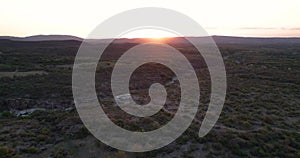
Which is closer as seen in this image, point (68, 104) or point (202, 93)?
point (68, 104)

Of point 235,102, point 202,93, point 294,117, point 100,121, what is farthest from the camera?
point 202,93

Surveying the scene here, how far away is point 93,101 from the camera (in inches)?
910

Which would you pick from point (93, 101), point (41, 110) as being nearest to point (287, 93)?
point (93, 101)

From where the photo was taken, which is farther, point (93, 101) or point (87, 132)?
point (93, 101)

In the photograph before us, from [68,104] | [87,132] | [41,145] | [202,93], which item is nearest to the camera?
[41,145]

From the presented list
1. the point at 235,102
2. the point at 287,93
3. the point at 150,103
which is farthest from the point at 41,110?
the point at 287,93

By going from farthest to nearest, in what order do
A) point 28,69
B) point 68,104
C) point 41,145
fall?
point 28,69 < point 68,104 < point 41,145

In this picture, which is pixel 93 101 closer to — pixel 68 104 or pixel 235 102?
pixel 68 104

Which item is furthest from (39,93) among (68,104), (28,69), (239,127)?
(239,127)

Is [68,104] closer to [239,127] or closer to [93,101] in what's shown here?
[93,101]

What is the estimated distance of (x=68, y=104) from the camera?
22.1 meters

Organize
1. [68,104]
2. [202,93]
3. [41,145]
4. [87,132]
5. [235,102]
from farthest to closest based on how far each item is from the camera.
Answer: [202,93] < [235,102] < [68,104] < [87,132] < [41,145]

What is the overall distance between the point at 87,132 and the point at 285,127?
12594mm

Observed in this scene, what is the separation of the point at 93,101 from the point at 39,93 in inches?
218
